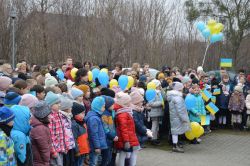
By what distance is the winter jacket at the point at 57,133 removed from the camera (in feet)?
18.7

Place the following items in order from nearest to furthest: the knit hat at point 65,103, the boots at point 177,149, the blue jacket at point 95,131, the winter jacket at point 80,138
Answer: the knit hat at point 65,103 → the winter jacket at point 80,138 → the blue jacket at point 95,131 → the boots at point 177,149

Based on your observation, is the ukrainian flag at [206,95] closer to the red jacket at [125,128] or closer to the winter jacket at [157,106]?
the winter jacket at [157,106]

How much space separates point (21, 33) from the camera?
59.2ft

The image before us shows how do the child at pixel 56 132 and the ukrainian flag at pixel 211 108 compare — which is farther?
the ukrainian flag at pixel 211 108

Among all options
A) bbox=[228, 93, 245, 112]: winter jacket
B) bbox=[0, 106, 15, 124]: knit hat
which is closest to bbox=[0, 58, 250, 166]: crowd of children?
bbox=[0, 106, 15, 124]: knit hat

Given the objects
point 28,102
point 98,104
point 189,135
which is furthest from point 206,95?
point 28,102

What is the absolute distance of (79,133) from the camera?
6.18m

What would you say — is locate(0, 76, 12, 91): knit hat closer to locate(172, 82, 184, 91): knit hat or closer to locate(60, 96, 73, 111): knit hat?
locate(60, 96, 73, 111): knit hat

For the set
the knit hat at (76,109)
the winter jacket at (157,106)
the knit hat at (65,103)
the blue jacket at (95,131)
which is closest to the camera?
the knit hat at (65,103)

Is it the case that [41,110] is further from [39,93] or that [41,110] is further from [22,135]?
[39,93]

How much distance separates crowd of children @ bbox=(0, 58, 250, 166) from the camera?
5211mm

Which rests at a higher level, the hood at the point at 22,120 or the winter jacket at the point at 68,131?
the hood at the point at 22,120

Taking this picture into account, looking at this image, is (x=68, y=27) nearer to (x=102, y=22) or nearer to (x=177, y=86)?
(x=102, y=22)

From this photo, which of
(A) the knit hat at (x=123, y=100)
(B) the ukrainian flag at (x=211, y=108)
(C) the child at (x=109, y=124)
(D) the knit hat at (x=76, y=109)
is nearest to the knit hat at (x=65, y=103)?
(D) the knit hat at (x=76, y=109)
